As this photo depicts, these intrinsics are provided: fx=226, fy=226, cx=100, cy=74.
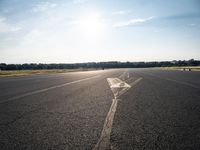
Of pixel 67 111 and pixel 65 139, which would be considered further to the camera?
pixel 67 111

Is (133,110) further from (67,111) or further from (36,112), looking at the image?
(36,112)

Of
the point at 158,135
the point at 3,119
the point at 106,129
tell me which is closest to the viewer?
the point at 158,135

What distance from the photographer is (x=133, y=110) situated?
6484 millimetres

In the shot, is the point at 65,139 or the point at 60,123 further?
the point at 60,123

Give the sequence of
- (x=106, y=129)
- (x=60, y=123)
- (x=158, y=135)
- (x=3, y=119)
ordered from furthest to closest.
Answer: (x=3, y=119)
(x=60, y=123)
(x=106, y=129)
(x=158, y=135)

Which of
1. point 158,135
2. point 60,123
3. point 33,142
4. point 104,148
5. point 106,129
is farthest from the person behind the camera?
point 60,123

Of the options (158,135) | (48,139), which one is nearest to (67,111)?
(48,139)

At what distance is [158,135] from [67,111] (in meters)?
3.09

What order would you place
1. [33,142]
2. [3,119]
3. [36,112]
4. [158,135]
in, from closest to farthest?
[33,142]
[158,135]
[3,119]
[36,112]

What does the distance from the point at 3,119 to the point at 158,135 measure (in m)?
3.71

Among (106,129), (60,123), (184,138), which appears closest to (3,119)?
(60,123)

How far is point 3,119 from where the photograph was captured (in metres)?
5.52

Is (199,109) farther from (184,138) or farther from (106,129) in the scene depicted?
(106,129)

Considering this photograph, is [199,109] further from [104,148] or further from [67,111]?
[104,148]
